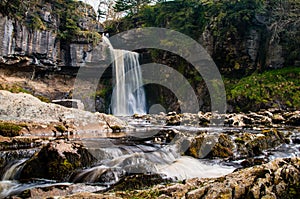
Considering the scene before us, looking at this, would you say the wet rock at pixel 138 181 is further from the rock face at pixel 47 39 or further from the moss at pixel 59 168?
the rock face at pixel 47 39

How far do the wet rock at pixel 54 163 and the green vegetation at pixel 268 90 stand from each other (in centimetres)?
2081

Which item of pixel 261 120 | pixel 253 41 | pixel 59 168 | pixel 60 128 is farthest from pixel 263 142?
pixel 253 41

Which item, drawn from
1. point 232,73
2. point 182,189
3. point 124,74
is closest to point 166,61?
point 124,74

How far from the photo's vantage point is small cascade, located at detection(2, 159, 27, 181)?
16.8ft

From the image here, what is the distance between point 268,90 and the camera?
23922 millimetres

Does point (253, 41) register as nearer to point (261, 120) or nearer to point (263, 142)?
point (261, 120)

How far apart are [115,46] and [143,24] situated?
480 centimetres

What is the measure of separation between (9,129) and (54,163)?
4.01 meters

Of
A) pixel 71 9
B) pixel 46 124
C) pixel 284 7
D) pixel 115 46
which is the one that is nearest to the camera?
pixel 46 124

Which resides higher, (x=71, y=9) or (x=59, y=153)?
(x=71, y=9)

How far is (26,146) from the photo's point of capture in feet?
23.3

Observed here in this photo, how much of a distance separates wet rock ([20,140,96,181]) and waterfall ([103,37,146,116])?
79.0ft

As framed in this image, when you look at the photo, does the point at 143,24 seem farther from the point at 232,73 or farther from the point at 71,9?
the point at 232,73

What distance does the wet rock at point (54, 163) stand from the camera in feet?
16.6
